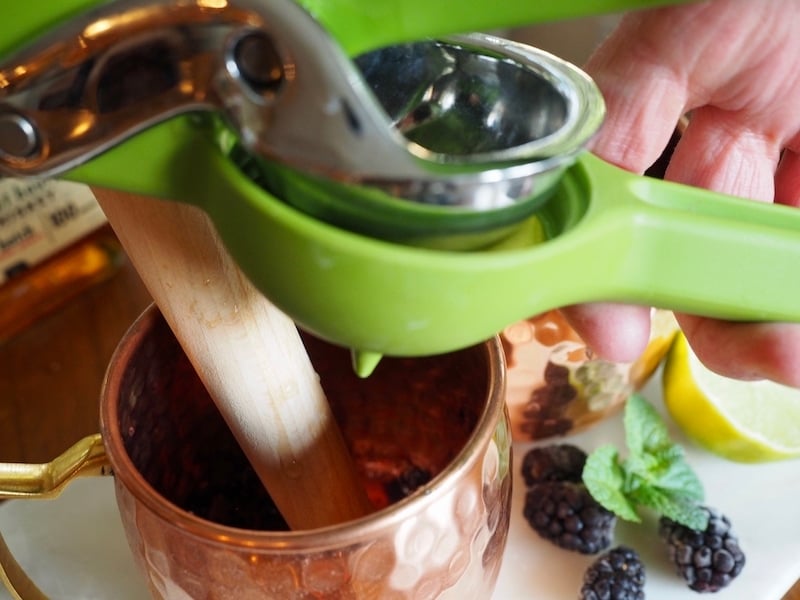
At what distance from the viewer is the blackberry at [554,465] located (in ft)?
1.31

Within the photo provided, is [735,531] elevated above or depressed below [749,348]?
below

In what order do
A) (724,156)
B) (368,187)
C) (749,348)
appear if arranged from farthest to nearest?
(724,156)
(749,348)
(368,187)

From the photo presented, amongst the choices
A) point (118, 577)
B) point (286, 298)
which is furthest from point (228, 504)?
point (286, 298)

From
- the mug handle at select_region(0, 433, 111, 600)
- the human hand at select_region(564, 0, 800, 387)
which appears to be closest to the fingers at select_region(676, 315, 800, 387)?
the human hand at select_region(564, 0, 800, 387)

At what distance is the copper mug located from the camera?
0.25 m

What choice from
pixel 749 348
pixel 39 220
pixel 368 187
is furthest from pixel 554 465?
pixel 39 220

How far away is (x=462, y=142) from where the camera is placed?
243 mm

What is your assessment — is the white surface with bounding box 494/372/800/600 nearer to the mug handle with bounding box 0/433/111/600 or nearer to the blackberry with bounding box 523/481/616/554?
the blackberry with bounding box 523/481/616/554

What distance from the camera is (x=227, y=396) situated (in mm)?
269

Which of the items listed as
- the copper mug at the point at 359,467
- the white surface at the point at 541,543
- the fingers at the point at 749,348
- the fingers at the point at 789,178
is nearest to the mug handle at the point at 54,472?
the copper mug at the point at 359,467

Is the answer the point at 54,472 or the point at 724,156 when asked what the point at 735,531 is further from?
the point at 54,472

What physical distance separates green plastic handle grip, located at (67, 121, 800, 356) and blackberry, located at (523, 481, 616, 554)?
0.16 meters

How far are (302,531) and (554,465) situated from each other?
0.59ft

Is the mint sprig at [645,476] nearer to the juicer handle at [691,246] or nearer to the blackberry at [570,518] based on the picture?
the blackberry at [570,518]
